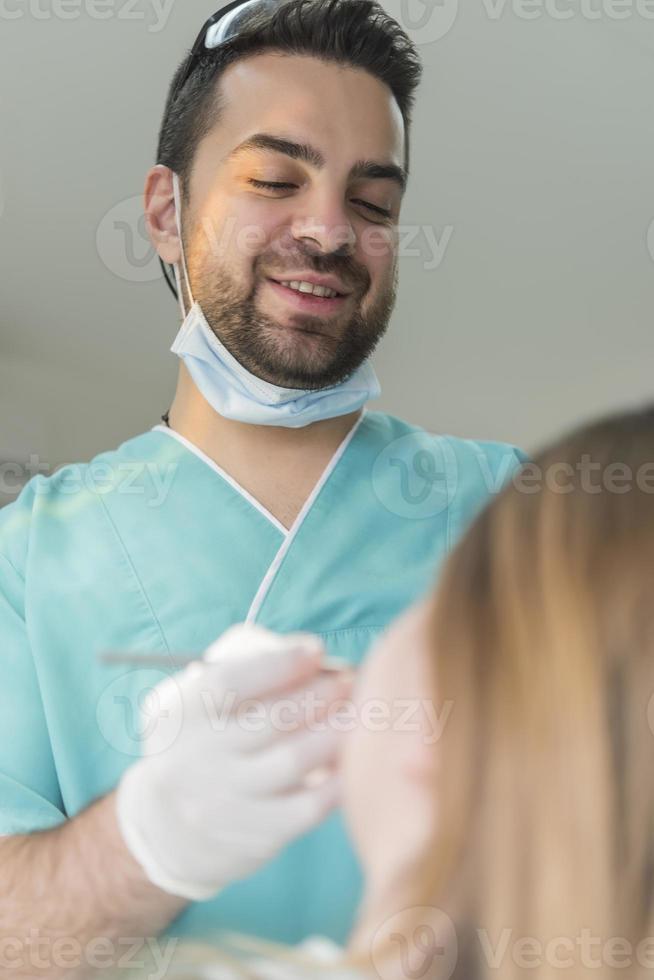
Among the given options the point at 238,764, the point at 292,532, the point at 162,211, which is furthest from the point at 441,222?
the point at 238,764

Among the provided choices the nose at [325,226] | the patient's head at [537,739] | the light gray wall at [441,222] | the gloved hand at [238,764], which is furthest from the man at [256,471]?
the light gray wall at [441,222]

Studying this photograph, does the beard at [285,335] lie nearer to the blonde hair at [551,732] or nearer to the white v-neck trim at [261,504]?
the white v-neck trim at [261,504]

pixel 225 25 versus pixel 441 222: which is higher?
pixel 225 25

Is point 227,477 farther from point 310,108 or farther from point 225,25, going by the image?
point 225,25

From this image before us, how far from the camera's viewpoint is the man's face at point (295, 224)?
1.18 meters

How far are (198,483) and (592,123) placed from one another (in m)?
1.48

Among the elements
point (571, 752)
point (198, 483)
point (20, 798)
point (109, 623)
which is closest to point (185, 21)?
point (198, 483)

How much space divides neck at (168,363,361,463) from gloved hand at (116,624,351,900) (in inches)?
18.6

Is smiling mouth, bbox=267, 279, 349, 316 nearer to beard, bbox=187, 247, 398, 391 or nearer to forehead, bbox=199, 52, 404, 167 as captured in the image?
beard, bbox=187, 247, 398, 391

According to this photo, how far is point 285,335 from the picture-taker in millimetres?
1177

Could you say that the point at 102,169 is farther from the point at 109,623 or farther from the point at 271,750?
the point at 271,750

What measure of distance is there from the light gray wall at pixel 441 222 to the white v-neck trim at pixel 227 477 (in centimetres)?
68

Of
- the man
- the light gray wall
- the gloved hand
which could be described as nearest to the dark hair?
the man

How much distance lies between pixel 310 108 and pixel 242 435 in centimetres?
35
